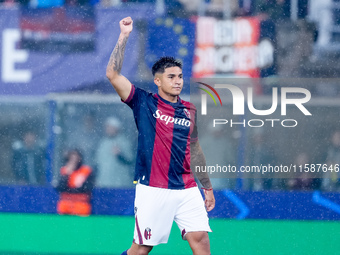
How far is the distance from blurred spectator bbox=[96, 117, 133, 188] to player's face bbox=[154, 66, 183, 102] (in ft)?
4.21

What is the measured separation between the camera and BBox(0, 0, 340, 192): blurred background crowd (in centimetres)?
534

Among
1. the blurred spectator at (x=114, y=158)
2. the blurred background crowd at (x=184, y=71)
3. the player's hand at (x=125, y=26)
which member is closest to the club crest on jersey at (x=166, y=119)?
the player's hand at (x=125, y=26)

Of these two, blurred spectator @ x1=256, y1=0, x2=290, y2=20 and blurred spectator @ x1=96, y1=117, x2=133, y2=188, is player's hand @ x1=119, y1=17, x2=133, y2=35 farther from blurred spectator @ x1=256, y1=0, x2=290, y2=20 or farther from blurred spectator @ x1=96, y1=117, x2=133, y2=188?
blurred spectator @ x1=256, y1=0, x2=290, y2=20

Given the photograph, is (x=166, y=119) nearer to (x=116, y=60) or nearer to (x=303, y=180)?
(x=116, y=60)

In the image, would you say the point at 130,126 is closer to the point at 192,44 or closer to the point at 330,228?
the point at 192,44

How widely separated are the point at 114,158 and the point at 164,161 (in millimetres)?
1433

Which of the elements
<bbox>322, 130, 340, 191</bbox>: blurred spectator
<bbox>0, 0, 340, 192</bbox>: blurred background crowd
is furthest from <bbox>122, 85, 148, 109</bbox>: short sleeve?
<bbox>322, 130, 340, 191</bbox>: blurred spectator

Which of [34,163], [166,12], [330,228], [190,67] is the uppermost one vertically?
[166,12]

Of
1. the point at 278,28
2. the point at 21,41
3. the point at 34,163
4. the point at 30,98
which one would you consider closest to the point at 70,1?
the point at 21,41

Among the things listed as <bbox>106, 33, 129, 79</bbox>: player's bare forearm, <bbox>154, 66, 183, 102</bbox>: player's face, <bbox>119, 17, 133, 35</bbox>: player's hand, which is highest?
<bbox>119, 17, 133, 35</bbox>: player's hand

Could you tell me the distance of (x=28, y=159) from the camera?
5.54 meters

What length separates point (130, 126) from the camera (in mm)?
5492

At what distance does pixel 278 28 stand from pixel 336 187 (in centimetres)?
148

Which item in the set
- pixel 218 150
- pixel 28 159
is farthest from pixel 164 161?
pixel 28 159
